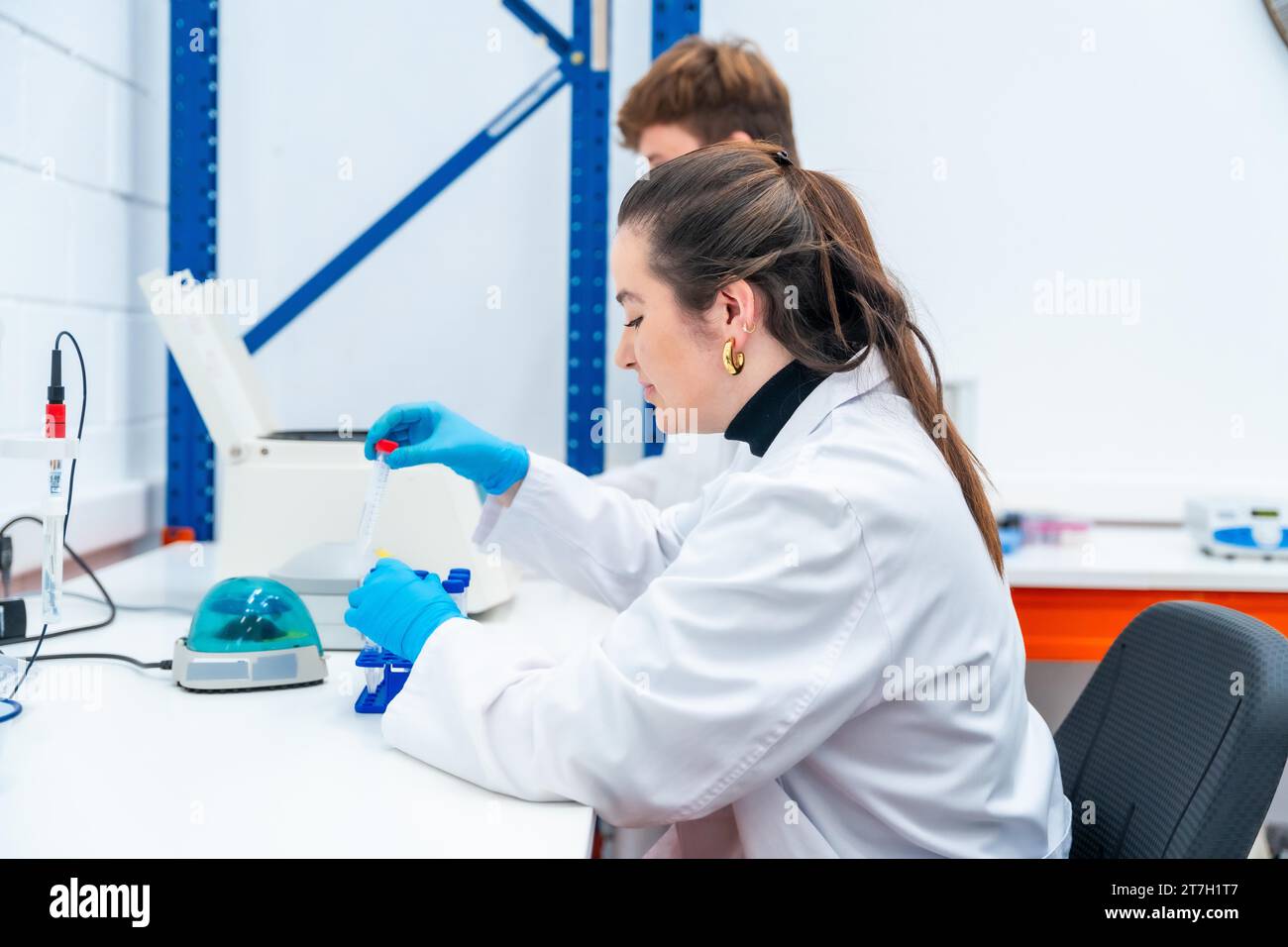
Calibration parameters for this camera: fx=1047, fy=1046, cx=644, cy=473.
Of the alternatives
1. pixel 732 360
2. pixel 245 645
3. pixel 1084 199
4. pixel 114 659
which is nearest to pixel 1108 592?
pixel 1084 199

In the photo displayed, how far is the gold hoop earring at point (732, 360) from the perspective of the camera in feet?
3.04

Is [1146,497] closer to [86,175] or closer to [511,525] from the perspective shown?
[511,525]

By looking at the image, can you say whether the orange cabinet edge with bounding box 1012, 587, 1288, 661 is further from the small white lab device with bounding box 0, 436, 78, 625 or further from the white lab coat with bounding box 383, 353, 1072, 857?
the small white lab device with bounding box 0, 436, 78, 625

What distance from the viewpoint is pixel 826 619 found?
0.76m

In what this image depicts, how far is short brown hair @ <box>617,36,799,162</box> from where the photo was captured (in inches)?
61.5

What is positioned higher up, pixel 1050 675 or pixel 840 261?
pixel 840 261

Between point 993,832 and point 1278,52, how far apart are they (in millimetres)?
1765

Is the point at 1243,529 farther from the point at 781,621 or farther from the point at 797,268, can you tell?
the point at 781,621

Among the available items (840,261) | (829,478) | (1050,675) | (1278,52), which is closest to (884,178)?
(1278,52)

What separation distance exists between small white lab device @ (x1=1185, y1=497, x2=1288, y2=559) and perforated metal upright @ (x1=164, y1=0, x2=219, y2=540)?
A: 1.72 m

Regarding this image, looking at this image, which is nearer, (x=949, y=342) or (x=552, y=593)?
(x=552, y=593)

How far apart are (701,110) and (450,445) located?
0.74m

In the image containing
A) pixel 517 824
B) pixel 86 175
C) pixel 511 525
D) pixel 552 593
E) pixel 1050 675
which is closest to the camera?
pixel 517 824

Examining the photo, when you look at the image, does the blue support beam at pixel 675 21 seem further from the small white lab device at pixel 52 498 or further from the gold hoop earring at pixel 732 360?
the small white lab device at pixel 52 498
